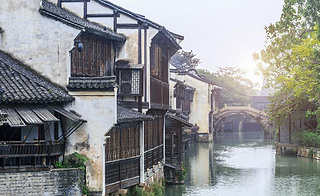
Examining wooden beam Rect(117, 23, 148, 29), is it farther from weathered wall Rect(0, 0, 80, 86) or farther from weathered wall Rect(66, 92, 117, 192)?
weathered wall Rect(66, 92, 117, 192)

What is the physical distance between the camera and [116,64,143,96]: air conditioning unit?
72.9ft

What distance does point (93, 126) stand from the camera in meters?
16.8

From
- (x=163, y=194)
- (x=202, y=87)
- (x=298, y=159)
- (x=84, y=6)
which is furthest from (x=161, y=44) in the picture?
(x=202, y=87)

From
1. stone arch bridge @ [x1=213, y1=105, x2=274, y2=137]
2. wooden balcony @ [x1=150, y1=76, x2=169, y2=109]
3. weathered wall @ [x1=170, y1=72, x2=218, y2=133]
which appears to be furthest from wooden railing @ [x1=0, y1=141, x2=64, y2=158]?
stone arch bridge @ [x1=213, y1=105, x2=274, y2=137]

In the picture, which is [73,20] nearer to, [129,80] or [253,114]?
[129,80]

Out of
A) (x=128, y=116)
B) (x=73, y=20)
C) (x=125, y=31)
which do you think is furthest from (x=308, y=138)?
(x=73, y=20)

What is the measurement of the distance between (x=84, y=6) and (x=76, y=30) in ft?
19.8

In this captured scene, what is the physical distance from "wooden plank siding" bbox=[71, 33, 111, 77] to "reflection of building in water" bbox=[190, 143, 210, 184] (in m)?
11.8

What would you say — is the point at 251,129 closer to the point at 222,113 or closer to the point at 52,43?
the point at 222,113

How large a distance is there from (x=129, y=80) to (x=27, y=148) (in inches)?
318

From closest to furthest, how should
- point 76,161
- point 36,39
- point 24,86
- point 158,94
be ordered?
point 24,86 → point 76,161 → point 36,39 → point 158,94

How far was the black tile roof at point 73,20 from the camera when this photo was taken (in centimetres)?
1708

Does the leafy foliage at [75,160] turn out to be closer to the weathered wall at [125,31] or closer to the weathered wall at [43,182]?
the weathered wall at [43,182]

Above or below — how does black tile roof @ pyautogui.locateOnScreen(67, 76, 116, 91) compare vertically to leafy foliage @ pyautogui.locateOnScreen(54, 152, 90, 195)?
above
